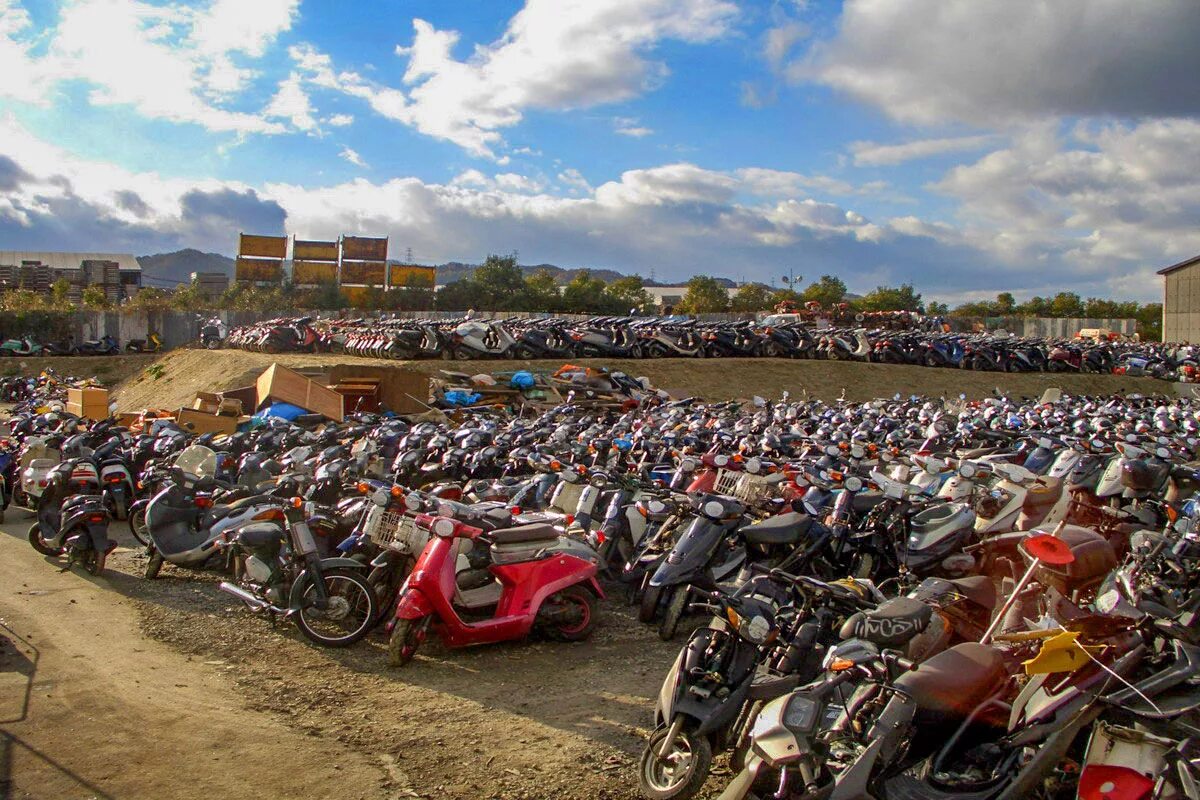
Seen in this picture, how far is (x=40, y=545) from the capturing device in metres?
8.52

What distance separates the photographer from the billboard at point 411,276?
55844 mm

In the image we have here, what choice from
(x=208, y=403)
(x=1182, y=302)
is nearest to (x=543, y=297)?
(x=1182, y=302)

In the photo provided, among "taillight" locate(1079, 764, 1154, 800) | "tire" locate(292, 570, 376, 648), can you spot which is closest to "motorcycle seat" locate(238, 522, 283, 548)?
"tire" locate(292, 570, 376, 648)

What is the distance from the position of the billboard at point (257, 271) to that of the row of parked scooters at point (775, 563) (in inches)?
1789

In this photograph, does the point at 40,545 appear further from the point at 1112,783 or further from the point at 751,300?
the point at 751,300

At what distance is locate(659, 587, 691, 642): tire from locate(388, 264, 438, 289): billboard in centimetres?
5100

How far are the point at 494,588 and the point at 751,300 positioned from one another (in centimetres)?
5782

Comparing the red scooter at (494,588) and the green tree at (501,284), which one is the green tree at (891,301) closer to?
the green tree at (501,284)

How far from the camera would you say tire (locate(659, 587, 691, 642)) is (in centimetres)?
629

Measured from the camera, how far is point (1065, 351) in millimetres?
31406

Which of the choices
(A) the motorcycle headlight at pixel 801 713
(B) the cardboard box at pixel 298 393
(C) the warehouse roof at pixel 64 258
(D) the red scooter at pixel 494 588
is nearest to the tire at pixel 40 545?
(D) the red scooter at pixel 494 588

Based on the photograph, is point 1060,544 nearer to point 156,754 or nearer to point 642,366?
point 156,754

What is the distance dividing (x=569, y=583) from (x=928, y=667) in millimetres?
2804

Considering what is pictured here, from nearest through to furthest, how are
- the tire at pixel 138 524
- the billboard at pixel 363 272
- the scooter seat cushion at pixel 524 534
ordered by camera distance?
the scooter seat cushion at pixel 524 534 → the tire at pixel 138 524 → the billboard at pixel 363 272
